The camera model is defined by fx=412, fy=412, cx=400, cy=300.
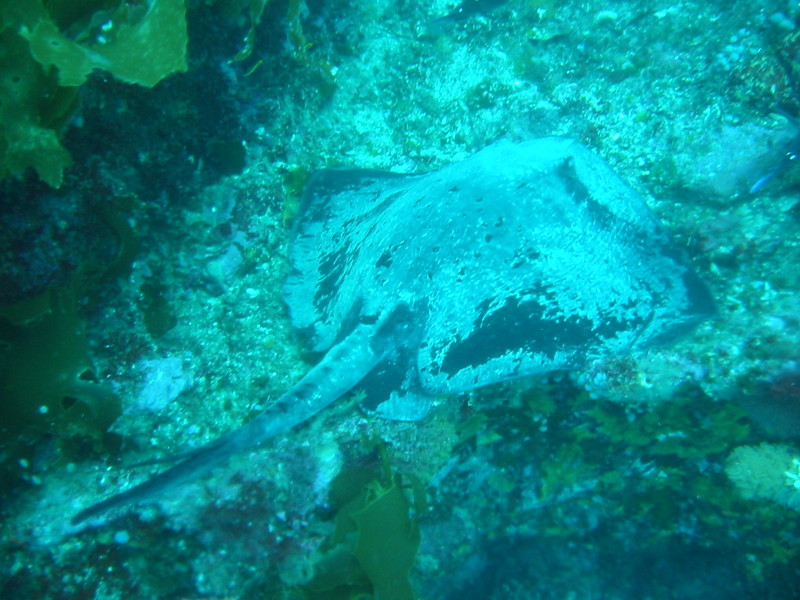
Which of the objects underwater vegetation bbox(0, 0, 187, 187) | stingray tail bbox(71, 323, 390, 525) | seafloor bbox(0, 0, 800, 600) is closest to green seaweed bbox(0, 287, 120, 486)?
seafloor bbox(0, 0, 800, 600)

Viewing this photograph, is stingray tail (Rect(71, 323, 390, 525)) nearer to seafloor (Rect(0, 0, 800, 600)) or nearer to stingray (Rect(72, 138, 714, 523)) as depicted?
stingray (Rect(72, 138, 714, 523))

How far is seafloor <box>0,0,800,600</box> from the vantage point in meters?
2.81

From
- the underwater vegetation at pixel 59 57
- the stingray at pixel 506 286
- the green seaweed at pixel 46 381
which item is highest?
the underwater vegetation at pixel 59 57

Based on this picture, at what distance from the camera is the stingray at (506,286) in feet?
10.7

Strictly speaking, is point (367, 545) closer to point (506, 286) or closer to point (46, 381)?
point (506, 286)

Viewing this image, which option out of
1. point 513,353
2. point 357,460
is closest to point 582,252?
point 513,353

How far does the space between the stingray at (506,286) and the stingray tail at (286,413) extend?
0.05 feet

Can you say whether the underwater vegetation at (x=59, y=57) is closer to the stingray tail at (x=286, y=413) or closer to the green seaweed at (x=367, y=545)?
the stingray tail at (x=286, y=413)

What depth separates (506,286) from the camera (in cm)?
339

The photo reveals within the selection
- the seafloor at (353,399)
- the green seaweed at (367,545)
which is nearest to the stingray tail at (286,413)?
the seafloor at (353,399)

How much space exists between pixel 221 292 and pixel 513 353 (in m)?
2.74

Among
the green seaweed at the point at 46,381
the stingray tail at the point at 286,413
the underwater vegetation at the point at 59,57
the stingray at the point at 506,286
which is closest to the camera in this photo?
the underwater vegetation at the point at 59,57

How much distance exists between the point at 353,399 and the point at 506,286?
157cm

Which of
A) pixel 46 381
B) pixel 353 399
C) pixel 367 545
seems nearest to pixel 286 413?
pixel 353 399
